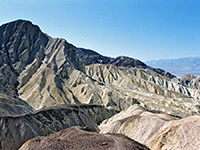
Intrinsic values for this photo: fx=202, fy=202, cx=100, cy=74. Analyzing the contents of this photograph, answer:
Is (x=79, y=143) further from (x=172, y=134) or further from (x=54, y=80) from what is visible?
(x=54, y=80)

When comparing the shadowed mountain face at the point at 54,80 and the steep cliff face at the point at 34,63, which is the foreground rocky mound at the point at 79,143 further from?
the steep cliff face at the point at 34,63

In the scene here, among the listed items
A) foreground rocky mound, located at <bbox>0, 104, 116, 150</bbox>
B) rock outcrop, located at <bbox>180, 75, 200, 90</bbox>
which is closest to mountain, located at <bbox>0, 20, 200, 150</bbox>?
foreground rocky mound, located at <bbox>0, 104, 116, 150</bbox>

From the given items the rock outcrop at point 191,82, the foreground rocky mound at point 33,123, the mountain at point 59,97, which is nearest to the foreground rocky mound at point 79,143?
the mountain at point 59,97

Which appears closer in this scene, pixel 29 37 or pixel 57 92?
pixel 57 92

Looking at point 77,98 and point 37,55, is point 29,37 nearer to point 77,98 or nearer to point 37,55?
point 37,55

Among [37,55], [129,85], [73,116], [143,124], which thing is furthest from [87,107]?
[129,85]

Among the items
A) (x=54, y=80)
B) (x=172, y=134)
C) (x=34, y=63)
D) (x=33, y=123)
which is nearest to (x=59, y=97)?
(x=54, y=80)

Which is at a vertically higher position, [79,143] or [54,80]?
[79,143]

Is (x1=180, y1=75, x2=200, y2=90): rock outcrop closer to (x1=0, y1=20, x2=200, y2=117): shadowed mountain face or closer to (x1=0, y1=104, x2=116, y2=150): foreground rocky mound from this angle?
(x1=0, y1=20, x2=200, y2=117): shadowed mountain face

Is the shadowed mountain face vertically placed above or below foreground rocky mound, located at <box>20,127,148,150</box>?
below
